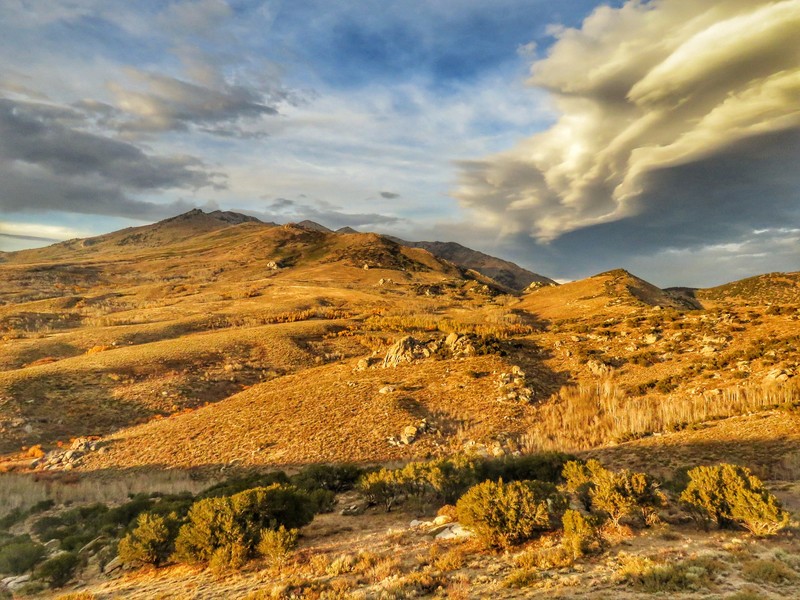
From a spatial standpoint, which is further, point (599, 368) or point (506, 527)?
point (599, 368)

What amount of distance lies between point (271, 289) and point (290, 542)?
9694 cm

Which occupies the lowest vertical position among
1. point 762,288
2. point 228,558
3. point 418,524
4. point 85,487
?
point 85,487

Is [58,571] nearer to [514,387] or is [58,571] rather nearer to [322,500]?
[322,500]

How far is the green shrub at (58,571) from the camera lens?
12.8m

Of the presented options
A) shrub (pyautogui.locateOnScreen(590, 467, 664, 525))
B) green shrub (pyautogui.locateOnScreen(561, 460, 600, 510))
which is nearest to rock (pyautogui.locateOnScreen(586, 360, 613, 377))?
green shrub (pyautogui.locateOnScreen(561, 460, 600, 510))

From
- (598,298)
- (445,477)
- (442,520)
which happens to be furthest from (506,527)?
(598,298)

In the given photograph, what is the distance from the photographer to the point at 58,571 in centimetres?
1298

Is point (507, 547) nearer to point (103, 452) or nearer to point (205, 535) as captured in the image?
point (205, 535)

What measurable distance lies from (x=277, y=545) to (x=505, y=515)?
666 cm

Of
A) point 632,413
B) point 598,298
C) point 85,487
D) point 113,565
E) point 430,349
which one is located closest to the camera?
point 113,565

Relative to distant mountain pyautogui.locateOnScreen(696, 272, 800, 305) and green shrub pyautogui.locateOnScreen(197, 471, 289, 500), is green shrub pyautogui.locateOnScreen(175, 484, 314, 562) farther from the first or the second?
distant mountain pyautogui.locateOnScreen(696, 272, 800, 305)

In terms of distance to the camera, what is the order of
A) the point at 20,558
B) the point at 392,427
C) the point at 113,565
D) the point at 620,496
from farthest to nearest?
the point at 392,427, the point at 20,558, the point at 113,565, the point at 620,496

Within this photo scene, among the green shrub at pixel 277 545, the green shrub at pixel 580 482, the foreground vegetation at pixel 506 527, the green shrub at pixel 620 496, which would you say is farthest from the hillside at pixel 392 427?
the green shrub at pixel 580 482

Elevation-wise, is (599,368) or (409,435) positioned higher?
(599,368)
